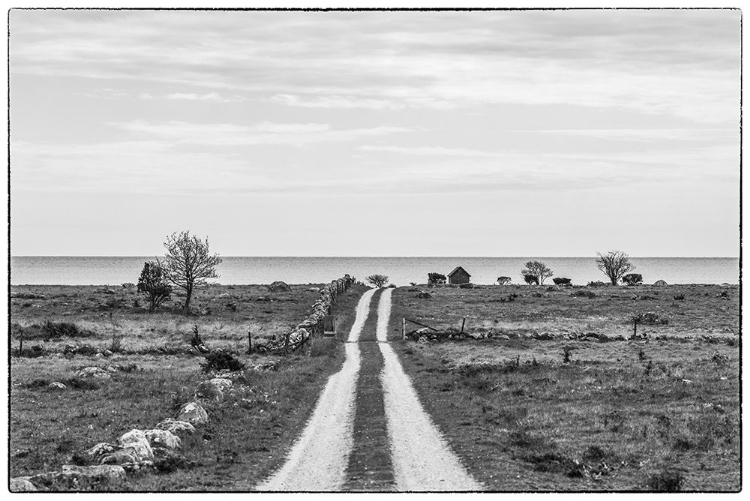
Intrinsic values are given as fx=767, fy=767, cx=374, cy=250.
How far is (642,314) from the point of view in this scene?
6888 cm

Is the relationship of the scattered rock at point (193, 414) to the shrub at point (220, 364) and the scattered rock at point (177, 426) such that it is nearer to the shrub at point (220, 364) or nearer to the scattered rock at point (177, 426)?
the scattered rock at point (177, 426)

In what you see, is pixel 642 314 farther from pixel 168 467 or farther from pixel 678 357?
pixel 168 467

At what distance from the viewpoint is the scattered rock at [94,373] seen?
114 ft

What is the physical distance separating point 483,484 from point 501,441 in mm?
4535

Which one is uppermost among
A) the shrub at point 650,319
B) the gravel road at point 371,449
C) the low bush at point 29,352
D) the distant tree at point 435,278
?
the distant tree at point 435,278

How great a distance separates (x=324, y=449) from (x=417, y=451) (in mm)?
2528

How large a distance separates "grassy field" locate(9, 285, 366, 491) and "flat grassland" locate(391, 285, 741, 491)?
17.4 ft

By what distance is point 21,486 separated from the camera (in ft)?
50.1

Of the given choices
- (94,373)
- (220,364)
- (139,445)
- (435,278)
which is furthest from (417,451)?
(435,278)

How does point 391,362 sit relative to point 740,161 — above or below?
below

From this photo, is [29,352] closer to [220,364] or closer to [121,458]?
[220,364]

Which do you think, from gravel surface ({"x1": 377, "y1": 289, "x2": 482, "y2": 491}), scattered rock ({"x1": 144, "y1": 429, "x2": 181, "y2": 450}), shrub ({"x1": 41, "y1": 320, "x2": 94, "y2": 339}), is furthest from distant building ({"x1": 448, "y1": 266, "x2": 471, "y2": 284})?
scattered rock ({"x1": 144, "y1": 429, "x2": 181, "y2": 450})

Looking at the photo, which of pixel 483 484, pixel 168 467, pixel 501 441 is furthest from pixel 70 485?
pixel 501 441

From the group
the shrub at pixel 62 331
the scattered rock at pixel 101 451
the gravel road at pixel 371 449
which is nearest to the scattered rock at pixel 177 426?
the scattered rock at pixel 101 451
